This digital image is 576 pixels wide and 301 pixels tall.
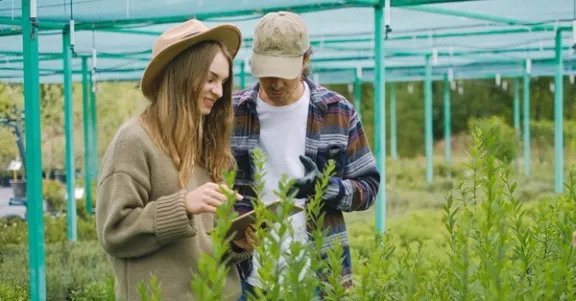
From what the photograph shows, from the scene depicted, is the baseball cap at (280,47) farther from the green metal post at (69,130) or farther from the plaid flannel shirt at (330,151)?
the green metal post at (69,130)

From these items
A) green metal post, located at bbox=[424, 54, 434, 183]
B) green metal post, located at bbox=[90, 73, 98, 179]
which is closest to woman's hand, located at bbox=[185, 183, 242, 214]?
green metal post, located at bbox=[90, 73, 98, 179]

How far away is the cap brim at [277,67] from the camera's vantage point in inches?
122

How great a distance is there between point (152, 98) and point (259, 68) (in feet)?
1.22

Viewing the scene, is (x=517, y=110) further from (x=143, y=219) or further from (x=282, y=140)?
(x=143, y=219)

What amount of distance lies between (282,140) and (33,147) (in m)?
3.36

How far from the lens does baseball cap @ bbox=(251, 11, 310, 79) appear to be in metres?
3.10

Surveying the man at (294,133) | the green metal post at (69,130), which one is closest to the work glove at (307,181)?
the man at (294,133)

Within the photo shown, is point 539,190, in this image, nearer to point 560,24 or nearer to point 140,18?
point 560,24

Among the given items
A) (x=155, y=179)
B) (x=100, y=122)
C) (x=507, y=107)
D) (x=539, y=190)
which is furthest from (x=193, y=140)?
(x=507, y=107)

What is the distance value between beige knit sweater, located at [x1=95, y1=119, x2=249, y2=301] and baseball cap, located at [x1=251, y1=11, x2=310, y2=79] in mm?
463

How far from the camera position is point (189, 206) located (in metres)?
2.67

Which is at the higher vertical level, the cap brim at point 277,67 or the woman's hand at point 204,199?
the cap brim at point 277,67

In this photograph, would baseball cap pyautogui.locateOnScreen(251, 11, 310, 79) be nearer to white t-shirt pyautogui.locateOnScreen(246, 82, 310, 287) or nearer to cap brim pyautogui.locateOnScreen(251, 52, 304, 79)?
cap brim pyautogui.locateOnScreen(251, 52, 304, 79)

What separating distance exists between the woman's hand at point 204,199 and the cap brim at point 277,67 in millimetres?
535
